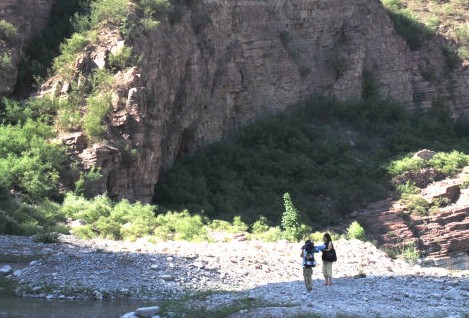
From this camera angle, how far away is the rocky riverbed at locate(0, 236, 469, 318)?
12156 mm

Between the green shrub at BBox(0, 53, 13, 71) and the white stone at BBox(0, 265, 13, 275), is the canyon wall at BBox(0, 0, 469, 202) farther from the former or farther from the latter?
the white stone at BBox(0, 265, 13, 275)

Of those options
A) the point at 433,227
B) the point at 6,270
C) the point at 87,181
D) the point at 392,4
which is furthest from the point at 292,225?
the point at 392,4

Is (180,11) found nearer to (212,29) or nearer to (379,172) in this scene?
(212,29)

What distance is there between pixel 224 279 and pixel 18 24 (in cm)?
1933

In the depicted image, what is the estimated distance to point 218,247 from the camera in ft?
64.5

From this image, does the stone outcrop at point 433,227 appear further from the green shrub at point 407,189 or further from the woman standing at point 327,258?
the woman standing at point 327,258

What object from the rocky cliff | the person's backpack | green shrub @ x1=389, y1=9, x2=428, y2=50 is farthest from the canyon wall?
the person's backpack

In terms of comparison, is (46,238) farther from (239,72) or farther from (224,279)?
(239,72)

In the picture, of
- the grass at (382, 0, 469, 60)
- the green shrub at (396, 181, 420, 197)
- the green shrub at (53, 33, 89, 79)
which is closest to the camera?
the green shrub at (53, 33, 89, 79)

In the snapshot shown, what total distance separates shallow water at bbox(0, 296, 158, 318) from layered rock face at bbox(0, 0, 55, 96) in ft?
56.0

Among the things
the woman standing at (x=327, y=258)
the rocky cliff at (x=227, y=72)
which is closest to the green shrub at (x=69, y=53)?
the rocky cliff at (x=227, y=72)

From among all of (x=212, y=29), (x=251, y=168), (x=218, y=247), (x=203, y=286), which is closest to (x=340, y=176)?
(x=251, y=168)

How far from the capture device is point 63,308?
12.1 m

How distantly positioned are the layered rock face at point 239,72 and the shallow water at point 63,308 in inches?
485
